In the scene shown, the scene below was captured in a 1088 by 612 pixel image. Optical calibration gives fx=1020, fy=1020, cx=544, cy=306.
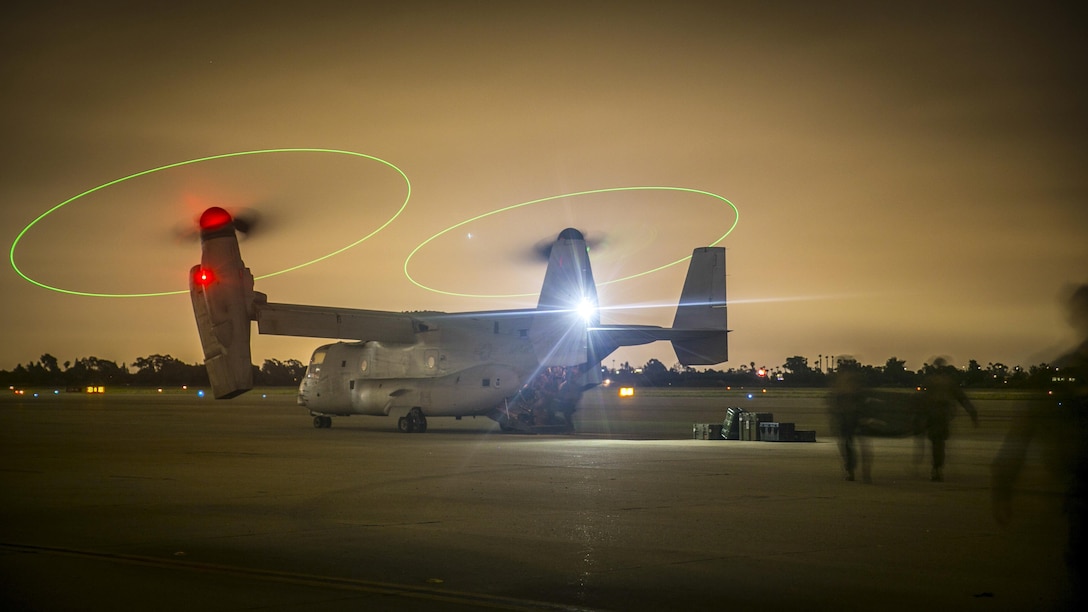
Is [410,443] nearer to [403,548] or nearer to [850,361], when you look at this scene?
[850,361]

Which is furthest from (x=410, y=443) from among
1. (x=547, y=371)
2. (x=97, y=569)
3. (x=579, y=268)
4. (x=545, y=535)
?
(x=97, y=569)

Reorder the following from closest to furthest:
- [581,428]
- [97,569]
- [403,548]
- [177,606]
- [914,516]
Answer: [177,606], [97,569], [403,548], [914,516], [581,428]

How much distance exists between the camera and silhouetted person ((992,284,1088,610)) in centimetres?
541

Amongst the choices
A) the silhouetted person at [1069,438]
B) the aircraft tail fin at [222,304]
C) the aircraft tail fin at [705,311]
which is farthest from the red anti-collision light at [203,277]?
the silhouetted person at [1069,438]

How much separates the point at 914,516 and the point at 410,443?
1737 cm

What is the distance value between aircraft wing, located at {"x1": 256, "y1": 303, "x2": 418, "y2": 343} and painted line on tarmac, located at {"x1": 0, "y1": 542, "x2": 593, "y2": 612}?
20.0m

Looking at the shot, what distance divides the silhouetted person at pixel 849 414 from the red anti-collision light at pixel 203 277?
18.0 meters

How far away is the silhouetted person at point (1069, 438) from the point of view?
17.8ft

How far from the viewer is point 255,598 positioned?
777cm

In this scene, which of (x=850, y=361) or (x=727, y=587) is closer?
(x=727, y=587)

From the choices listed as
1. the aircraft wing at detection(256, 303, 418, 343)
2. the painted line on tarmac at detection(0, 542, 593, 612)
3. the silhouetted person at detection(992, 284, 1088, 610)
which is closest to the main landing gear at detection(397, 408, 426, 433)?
the aircraft wing at detection(256, 303, 418, 343)

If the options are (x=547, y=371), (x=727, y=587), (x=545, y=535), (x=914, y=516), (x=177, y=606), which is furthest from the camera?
(x=547, y=371)

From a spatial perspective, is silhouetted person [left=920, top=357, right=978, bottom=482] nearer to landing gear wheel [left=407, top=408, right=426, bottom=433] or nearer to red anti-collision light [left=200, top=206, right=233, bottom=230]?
red anti-collision light [left=200, top=206, right=233, bottom=230]

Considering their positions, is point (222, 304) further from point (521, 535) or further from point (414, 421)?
point (521, 535)
